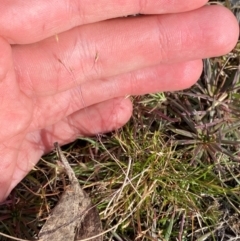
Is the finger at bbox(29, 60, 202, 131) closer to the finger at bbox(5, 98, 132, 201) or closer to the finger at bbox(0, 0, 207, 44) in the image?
the finger at bbox(5, 98, 132, 201)

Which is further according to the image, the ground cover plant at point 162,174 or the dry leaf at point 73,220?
the ground cover plant at point 162,174

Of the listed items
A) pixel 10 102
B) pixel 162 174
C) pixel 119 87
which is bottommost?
pixel 162 174

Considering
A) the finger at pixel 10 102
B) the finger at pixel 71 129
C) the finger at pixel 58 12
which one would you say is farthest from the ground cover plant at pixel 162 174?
the finger at pixel 58 12

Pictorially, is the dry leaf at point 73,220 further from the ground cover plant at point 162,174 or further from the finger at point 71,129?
the finger at point 71,129

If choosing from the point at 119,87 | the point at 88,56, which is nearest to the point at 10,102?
the point at 88,56

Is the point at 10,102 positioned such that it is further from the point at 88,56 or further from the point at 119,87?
the point at 119,87

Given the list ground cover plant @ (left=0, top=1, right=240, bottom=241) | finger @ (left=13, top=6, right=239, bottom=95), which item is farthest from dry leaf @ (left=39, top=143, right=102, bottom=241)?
finger @ (left=13, top=6, right=239, bottom=95)
